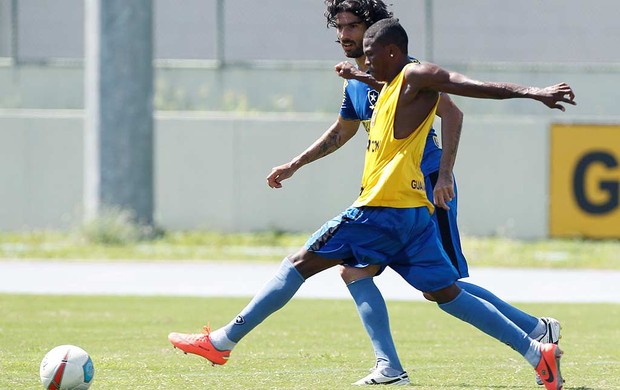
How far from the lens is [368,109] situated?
755 cm

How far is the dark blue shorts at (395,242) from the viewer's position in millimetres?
7004

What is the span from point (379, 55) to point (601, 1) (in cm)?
1939

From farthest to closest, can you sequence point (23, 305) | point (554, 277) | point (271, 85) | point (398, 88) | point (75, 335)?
1. point (271, 85)
2. point (554, 277)
3. point (23, 305)
4. point (75, 335)
5. point (398, 88)

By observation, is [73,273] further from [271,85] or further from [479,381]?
[479,381]

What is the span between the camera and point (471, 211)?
20672mm

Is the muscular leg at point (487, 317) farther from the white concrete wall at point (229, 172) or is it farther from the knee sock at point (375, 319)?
the white concrete wall at point (229, 172)

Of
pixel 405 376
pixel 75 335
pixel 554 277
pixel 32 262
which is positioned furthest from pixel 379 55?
pixel 32 262

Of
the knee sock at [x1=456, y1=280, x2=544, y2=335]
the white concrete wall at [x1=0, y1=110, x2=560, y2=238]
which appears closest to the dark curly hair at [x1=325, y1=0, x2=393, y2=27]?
the knee sock at [x1=456, y1=280, x2=544, y2=335]

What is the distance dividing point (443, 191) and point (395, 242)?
405 mm

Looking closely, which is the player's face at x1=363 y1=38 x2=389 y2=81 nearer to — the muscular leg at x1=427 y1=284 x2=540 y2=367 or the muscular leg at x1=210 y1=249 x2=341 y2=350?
the muscular leg at x1=210 y1=249 x2=341 y2=350

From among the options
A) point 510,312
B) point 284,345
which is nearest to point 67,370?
point 510,312

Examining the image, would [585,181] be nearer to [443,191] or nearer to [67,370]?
[443,191]

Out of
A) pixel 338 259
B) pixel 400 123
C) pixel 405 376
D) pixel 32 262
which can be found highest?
pixel 400 123

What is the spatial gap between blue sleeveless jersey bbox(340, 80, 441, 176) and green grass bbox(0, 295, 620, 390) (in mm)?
1248
